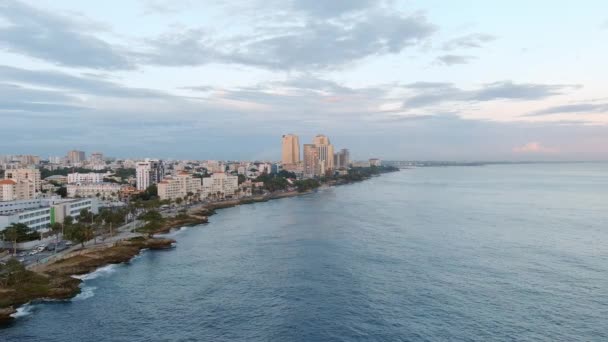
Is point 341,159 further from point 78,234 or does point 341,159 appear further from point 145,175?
point 78,234

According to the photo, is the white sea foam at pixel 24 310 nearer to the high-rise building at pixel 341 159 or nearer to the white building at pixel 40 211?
the white building at pixel 40 211

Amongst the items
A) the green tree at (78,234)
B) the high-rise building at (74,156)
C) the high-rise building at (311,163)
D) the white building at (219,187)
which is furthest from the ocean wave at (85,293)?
the high-rise building at (74,156)

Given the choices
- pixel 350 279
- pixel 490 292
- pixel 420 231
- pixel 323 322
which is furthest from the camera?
pixel 420 231

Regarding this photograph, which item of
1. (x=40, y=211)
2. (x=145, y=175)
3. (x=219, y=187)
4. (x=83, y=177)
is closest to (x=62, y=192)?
(x=145, y=175)

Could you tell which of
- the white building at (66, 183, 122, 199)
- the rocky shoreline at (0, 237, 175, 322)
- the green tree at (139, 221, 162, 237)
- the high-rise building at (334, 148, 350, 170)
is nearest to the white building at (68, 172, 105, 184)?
the white building at (66, 183, 122, 199)

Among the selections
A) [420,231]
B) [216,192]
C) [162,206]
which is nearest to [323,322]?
[420,231]

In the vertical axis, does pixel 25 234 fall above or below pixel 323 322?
above

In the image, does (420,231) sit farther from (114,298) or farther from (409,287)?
(114,298)

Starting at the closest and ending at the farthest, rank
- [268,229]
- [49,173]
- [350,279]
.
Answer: [350,279] → [268,229] → [49,173]
